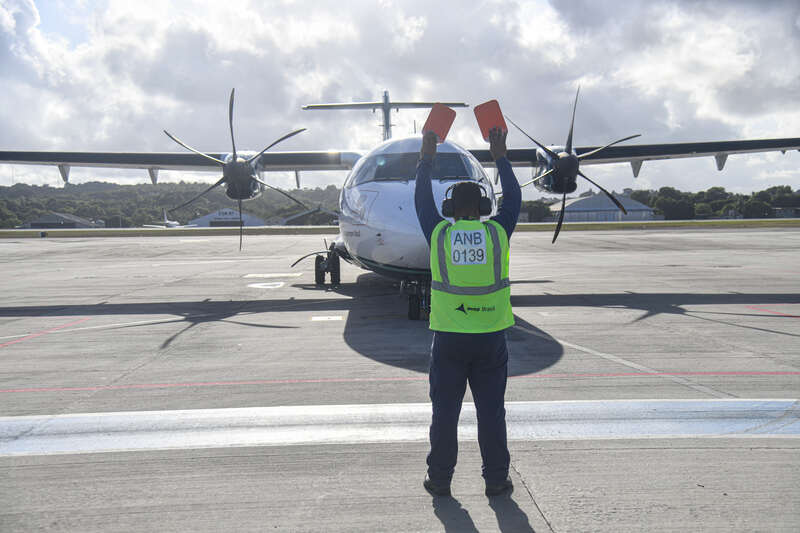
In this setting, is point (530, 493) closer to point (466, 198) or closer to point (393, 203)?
point (466, 198)

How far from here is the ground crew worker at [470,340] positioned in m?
3.76

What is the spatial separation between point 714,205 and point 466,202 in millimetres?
97664

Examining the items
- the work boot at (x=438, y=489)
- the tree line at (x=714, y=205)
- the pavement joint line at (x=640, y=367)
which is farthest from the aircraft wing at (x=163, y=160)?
the tree line at (x=714, y=205)

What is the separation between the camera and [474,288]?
12.6 ft

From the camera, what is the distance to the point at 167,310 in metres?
11.8

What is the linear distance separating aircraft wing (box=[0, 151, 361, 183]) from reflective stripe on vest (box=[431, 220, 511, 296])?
1504 cm

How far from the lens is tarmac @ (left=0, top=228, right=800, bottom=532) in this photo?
3514mm

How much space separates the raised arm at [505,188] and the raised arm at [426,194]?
44 centimetres

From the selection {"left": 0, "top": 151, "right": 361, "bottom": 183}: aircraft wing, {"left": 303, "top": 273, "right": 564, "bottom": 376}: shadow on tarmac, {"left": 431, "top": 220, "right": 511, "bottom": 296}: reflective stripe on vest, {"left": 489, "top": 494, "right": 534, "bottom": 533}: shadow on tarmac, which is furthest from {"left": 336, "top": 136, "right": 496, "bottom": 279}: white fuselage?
{"left": 0, "top": 151, "right": 361, "bottom": 183}: aircraft wing

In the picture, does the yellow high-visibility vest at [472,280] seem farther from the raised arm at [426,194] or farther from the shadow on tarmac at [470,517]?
the shadow on tarmac at [470,517]

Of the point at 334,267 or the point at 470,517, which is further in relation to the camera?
the point at 334,267

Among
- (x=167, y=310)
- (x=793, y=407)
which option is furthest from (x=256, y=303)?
(x=793, y=407)

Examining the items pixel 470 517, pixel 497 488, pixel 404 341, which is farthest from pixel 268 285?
pixel 470 517

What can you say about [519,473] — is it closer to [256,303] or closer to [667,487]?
[667,487]
